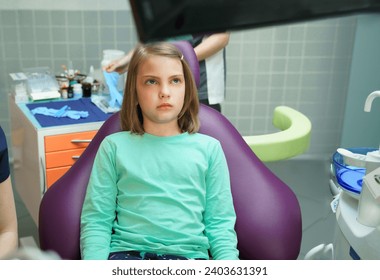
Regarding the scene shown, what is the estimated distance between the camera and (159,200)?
1.68 metres

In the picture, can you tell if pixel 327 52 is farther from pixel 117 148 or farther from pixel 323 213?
pixel 117 148

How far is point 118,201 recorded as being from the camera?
1.74 m

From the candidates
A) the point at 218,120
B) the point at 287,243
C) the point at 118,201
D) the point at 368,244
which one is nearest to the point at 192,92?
the point at 218,120

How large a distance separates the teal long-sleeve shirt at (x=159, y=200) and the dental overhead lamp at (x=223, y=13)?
4.55ft

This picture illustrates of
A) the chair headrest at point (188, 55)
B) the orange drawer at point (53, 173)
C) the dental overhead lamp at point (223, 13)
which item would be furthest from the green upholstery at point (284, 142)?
the dental overhead lamp at point (223, 13)

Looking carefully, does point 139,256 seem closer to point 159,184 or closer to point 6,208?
point 159,184

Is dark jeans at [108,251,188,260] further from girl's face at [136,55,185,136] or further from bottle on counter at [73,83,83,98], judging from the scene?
bottle on counter at [73,83,83,98]

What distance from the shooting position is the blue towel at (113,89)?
2541mm

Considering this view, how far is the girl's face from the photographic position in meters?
1.67

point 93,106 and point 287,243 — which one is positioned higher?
point 93,106

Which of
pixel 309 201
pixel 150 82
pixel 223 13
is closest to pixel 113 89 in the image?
pixel 150 82

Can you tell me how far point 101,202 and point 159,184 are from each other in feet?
0.63
